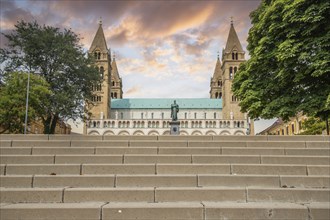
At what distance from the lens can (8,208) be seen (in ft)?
15.5

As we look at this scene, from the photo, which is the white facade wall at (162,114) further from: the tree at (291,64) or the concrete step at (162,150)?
the concrete step at (162,150)

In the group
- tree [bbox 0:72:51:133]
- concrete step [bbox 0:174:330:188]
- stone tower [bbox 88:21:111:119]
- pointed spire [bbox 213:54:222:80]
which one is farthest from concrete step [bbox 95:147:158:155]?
pointed spire [bbox 213:54:222:80]

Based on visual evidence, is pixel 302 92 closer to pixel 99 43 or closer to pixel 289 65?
pixel 289 65

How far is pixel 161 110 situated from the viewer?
96938 mm

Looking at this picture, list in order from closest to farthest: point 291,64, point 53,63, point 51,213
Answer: point 51,213 → point 291,64 → point 53,63

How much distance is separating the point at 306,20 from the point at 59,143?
12.3m

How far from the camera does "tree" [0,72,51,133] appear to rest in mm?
23922

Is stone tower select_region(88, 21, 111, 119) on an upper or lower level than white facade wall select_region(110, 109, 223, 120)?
upper

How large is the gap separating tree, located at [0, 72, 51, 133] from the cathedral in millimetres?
50134

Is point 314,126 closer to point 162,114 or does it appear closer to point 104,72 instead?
point 104,72

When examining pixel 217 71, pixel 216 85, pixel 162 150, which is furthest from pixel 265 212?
pixel 217 71

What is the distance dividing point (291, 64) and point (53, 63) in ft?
78.7

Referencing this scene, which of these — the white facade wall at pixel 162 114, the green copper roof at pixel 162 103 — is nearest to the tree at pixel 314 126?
the white facade wall at pixel 162 114

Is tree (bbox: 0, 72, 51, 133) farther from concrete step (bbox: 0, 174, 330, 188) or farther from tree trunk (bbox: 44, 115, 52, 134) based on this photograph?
concrete step (bbox: 0, 174, 330, 188)
